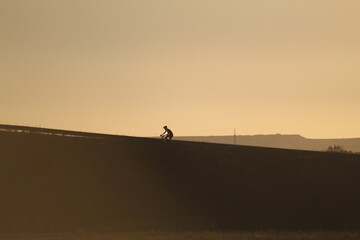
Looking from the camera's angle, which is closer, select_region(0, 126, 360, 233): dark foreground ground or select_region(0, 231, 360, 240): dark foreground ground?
select_region(0, 231, 360, 240): dark foreground ground

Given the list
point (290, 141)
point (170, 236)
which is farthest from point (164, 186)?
point (290, 141)

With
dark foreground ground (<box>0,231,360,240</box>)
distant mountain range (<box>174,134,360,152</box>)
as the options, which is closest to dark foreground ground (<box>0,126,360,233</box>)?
dark foreground ground (<box>0,231,360,240</box>)

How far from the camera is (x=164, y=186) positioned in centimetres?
2292

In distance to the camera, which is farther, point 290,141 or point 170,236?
point 290,141

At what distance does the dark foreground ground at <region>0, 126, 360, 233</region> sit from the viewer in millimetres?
20688

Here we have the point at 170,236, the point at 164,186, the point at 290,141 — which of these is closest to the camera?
the point at 170,236

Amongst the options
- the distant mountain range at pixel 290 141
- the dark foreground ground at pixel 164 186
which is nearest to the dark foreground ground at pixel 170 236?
the dark foreground ground at pixel 164 186

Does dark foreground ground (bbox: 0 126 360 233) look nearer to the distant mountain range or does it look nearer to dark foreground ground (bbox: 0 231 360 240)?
dark foreground ground (bbox: 0 231 360 240)

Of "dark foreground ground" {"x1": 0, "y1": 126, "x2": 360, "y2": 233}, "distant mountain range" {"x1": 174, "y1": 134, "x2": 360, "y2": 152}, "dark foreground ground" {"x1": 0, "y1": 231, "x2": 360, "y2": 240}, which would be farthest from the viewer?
"distant mountain range" {"x1": 174, "y1": 134, "x2": 360, "y2": 152}

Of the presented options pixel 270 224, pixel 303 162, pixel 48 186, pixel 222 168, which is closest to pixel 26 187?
pixel 48 186

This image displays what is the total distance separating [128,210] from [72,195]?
6.91 feet

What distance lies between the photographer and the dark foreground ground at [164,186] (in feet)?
67.9

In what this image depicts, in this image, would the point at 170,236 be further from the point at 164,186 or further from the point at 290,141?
the point at 290,141

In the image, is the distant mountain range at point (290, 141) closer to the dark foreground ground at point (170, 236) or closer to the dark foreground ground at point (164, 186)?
the dark foreground ground at point (164, 186)
